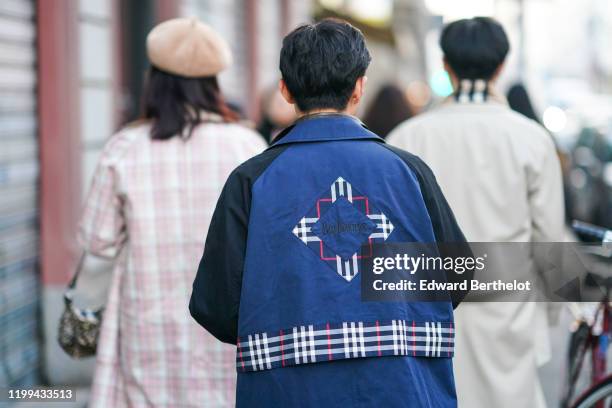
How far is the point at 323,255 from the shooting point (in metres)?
2.58

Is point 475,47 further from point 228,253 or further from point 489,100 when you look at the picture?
point 228,253

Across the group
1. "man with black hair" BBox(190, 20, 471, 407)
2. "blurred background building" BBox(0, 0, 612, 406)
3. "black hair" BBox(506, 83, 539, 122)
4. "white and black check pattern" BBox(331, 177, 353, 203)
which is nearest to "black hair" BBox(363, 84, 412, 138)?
"blurred background building" BBox(0, 0, 612, 406)

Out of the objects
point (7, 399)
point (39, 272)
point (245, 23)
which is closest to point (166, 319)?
point (7, 399)

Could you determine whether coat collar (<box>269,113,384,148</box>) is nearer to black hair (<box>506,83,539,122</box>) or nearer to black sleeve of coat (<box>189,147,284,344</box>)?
black sleeve of coat (<box>189,147,284,344</box>)

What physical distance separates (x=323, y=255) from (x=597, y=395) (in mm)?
2043

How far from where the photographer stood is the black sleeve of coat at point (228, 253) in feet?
8.79

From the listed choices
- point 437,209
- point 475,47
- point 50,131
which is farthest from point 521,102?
point 437,209

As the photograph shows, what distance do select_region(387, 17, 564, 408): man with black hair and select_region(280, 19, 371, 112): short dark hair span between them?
1378 millimetres

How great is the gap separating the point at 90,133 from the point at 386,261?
5011 mm

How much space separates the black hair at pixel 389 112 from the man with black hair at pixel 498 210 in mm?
3043

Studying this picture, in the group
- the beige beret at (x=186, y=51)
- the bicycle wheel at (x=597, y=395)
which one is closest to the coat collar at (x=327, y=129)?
the beige beret at (x=186, y=51)

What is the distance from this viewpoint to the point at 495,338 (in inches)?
157

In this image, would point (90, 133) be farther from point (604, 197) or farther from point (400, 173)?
point (604, 197)

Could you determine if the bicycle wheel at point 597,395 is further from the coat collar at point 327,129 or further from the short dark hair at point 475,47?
the coat collar at point 327,129
